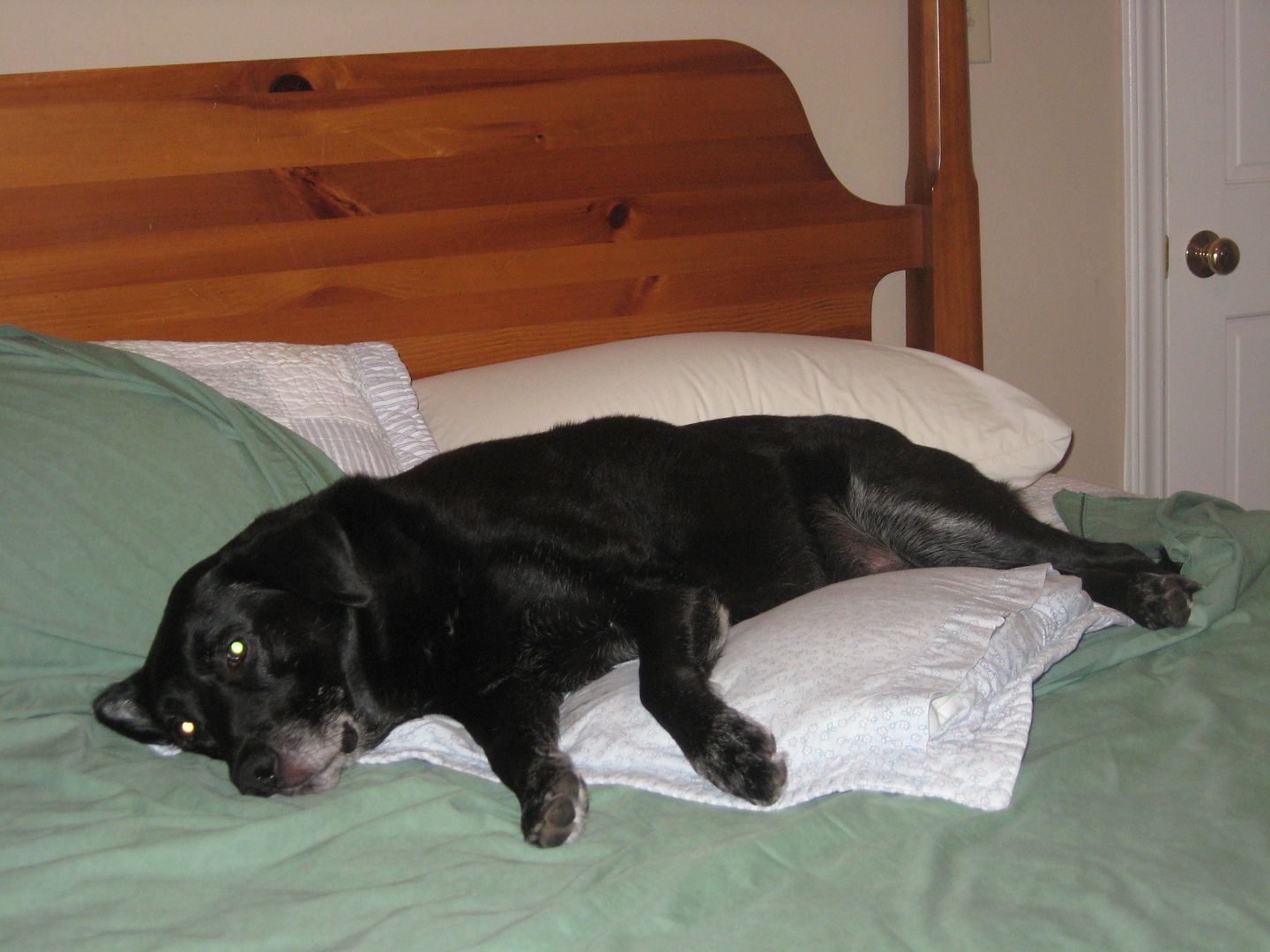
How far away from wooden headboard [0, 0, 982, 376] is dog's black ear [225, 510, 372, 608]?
1.08m

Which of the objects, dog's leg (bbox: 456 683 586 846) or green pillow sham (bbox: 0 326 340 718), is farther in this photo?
green pillow sham (bbox: 0 326 340 718)

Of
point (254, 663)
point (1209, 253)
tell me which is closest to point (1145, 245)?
point (1209, 253)

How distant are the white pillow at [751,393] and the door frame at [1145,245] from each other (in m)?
1.21

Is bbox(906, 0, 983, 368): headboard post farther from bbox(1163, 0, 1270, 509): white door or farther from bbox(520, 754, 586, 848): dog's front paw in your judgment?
bbox(520, 754, 586, 848): dog's front paw

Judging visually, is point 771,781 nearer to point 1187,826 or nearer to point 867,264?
point 1187,826

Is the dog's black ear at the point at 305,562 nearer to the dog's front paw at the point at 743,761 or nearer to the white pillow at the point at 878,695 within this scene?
the white pillow at the point at 878,695

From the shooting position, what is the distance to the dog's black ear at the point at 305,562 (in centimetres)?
147

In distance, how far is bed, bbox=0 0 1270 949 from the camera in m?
1.04

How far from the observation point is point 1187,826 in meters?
1.05

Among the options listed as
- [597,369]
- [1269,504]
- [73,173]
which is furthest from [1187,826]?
[1269,504]

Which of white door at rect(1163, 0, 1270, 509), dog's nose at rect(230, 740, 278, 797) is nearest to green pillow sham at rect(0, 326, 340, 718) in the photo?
dog's nose at rect(230, 740, 278, 797)

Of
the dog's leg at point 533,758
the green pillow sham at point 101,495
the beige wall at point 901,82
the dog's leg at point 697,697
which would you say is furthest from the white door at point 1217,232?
the green pillow sham at point 101,495

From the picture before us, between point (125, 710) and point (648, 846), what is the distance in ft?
2.75

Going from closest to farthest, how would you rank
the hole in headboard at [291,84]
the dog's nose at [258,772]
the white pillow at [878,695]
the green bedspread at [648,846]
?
the green bedspread at [648,846]
the white pillow at [878,695]
the dog's nose at [258,772]
the hole in headboard at [291,84]
